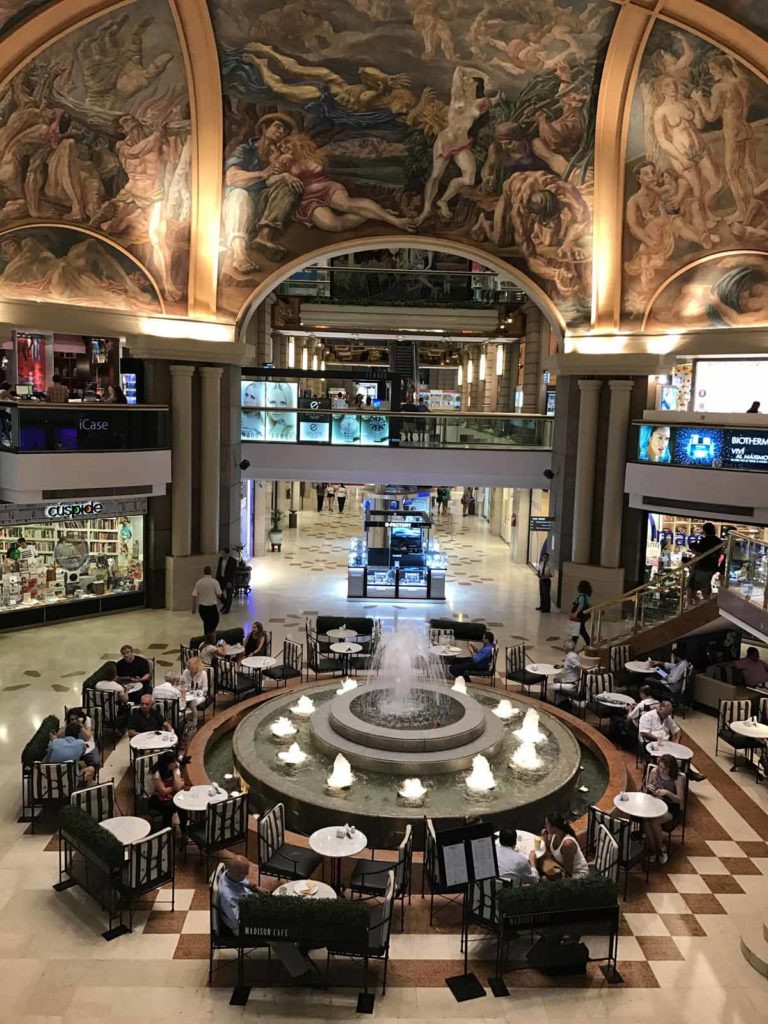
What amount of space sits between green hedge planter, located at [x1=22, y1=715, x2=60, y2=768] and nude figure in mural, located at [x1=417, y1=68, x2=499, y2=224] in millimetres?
13968

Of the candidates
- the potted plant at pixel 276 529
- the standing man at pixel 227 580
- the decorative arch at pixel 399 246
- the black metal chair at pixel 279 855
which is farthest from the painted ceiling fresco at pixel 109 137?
the black metal chair at pixel 279 855

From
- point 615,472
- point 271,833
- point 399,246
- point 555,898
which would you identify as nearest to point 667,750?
point 555,898

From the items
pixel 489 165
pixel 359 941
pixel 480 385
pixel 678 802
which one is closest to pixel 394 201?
pixel 489 165

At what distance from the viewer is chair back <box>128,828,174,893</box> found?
7473 millimetres

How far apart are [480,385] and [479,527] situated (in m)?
7.66

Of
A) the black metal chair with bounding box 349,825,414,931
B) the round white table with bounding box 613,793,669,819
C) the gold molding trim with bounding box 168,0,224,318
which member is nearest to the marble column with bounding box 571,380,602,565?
the gold molding trim with bounding box 168,0,224,318

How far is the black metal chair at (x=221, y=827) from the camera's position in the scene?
8.31m

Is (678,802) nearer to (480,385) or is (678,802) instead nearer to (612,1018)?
(612,1018)

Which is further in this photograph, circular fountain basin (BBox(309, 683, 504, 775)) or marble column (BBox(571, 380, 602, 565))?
marble column (BBox(571, 380, 602, 565))

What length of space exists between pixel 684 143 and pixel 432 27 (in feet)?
18.0

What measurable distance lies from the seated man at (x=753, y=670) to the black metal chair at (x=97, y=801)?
9.50m

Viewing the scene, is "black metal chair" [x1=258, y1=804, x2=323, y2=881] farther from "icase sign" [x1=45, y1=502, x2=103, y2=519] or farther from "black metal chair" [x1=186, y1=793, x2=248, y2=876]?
"icase sign" [x1=45, y1=502, x2=103, y2=519]

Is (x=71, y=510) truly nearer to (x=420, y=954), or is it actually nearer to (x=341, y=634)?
(x=341, y=634)

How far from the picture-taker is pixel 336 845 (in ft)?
25.6
